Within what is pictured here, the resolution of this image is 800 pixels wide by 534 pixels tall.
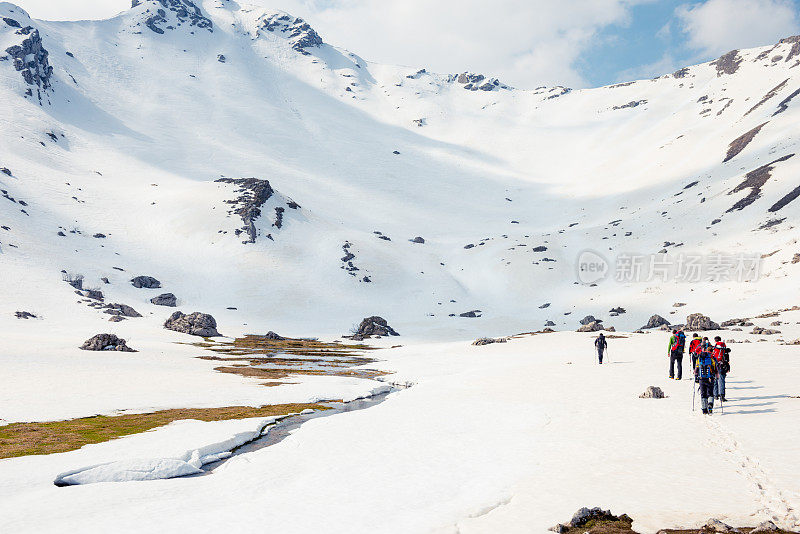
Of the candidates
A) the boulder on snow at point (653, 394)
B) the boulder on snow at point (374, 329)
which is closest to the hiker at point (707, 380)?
the boulder on snow at point (653, 394)

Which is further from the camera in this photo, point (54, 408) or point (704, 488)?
point (54, 408)

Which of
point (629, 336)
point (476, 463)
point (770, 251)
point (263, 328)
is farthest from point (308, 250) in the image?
point (476, 463)

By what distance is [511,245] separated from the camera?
478 ft

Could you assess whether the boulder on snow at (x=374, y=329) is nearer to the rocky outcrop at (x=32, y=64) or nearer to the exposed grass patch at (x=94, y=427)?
the exposed grass patch at (x=94, y=427)

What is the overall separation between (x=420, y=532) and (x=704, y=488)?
8.18 m

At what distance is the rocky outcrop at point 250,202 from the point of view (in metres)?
135

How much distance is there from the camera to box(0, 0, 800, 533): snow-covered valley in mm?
15750

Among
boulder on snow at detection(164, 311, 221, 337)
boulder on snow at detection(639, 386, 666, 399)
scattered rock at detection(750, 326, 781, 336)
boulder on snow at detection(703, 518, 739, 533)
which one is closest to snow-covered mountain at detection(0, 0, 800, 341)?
boulder on snow at detection(164, 311, 221, 337)

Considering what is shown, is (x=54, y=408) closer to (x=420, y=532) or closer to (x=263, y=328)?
(x=420, y=532)

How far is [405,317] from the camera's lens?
113812mm

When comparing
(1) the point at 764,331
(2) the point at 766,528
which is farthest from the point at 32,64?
(2) the point at 766,528

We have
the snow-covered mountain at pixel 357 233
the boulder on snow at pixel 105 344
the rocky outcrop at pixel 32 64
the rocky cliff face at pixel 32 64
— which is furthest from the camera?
the rocky outcrop at pixel 32 64

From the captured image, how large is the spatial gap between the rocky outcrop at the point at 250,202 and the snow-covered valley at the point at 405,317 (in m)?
1.00

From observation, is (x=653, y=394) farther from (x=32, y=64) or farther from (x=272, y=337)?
(x=32, y=64)
